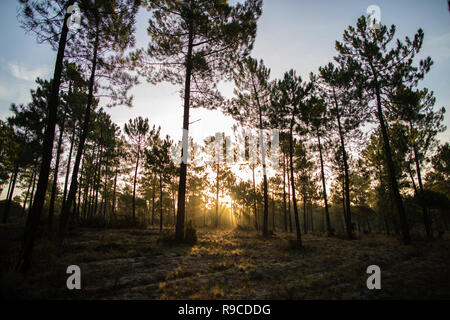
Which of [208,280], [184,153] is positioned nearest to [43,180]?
[208,280]

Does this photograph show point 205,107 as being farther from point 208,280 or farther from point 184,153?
point 208,280

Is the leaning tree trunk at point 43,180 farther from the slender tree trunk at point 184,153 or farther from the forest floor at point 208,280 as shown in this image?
the slender tree trunk at point 184,153

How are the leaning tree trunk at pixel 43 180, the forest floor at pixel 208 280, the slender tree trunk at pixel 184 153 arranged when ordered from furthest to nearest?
the slender tree trunk at pixel 184 153
the leaning tree trunk at pixel 43 180
the forest floor at pixel 208 280

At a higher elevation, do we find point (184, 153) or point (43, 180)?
point (184, 153)

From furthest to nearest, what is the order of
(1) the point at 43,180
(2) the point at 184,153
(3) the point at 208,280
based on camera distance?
(2) the point at 184,153 → (1) the point at 43,180 → (3) the point at 208,280

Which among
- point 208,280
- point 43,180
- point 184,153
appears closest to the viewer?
point 208,280

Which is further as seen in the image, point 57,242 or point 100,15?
point 57,242

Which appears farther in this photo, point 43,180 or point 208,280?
point 43,180

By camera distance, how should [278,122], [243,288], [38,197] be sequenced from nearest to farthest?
[243,288]
[38,197]
[278,122]

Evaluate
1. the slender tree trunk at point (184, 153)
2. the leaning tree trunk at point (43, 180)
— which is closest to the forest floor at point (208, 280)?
the leaning tree trunk at point (43, 180)

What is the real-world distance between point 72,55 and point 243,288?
1138 cm
